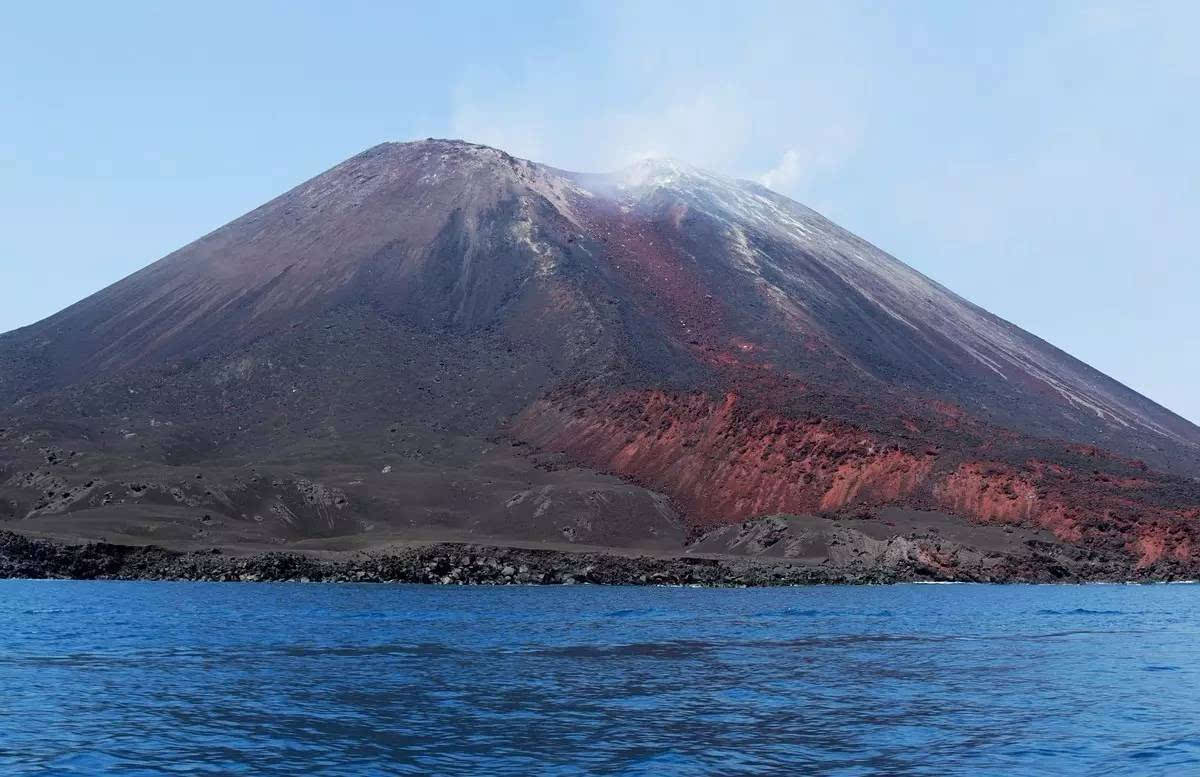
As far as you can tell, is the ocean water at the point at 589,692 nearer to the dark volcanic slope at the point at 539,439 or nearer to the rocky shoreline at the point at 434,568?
the rocky shoreline at the point at 434,568

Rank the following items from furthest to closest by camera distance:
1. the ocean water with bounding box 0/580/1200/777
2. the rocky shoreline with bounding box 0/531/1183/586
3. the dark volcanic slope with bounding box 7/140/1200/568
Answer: the dark volcanic slope with bounding box 7/140/1200/568 → the rocky shoreline with bounding box 0/531/1183/586 → the ocean water with bounding box 0/580/1200/777

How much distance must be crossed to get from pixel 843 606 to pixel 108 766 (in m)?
62.7

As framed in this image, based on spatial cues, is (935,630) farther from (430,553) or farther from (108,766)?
(430,553)

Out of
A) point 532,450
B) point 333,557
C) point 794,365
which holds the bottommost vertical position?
point 333,557

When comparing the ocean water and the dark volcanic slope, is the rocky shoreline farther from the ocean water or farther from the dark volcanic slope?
the ocean water

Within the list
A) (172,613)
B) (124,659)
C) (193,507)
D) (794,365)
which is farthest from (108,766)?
(794,365)

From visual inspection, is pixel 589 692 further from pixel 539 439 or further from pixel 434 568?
pixel 539 439

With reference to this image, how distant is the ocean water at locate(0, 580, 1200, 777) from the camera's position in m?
27.4

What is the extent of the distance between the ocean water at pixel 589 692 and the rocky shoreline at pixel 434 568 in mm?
38498

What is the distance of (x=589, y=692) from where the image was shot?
1499 inches

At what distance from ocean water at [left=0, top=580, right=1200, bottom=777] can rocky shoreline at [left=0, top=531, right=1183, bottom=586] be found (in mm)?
38498

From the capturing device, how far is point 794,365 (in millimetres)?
180000

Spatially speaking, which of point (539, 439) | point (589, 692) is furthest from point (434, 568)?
point (589, 692)

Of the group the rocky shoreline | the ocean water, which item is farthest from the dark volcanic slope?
the ocean water
